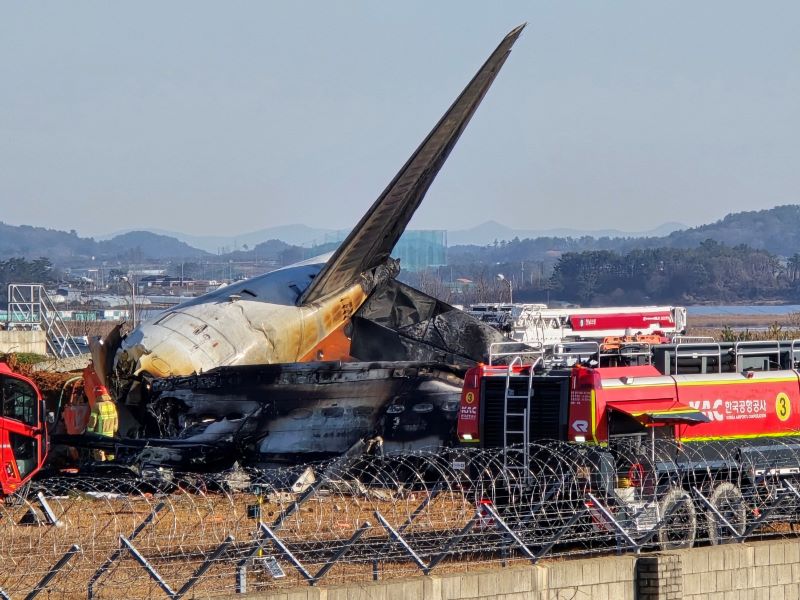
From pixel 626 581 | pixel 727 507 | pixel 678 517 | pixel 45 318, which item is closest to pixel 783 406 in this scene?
pixel 727 507

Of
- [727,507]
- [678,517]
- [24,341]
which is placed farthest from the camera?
[24,341]

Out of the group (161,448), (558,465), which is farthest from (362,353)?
(558,465)

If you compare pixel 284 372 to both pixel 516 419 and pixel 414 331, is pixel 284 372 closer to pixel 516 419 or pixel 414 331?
pixel 414 331

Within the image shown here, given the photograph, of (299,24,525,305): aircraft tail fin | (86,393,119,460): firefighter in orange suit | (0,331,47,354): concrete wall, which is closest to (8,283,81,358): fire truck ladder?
(0,331,47,354): concrete wall

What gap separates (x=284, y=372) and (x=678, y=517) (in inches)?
527

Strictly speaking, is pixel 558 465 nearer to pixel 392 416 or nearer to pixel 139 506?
pixel 139 506

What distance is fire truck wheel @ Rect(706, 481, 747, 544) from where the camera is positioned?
63.0 ft

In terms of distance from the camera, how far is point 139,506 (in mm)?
22391

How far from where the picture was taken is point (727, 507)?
821 inches

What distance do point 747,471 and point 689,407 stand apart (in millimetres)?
1345

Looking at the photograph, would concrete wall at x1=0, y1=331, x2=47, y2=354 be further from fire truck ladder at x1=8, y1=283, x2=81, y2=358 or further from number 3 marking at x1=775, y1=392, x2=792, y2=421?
number 3 marking at x1=775, y1=392, x2=792, y2=421

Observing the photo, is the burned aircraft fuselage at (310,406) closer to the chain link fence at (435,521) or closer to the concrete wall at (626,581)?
the chain link fence at (435,521)

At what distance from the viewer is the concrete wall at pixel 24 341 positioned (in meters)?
61.2

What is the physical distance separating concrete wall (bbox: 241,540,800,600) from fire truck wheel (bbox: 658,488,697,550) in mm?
1217
